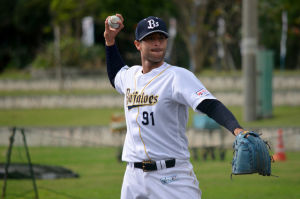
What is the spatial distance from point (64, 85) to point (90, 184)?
19.6 m

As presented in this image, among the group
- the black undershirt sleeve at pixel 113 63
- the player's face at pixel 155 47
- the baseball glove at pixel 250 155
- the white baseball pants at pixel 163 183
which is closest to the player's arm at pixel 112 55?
the black undershirt sleeve at pixel 113 63

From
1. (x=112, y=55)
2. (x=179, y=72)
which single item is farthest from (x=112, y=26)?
(x=179, y=72)

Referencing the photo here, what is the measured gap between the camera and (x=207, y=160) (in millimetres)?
14234

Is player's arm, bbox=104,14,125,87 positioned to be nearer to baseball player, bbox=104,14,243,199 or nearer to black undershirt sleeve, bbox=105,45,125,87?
black undershirt sleeve, bbox=105,45,125,87

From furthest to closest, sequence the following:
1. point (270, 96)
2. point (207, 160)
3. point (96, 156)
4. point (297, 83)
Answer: point (297, 83) < point (270, 96) < point (96, 156) < point (207, 160)

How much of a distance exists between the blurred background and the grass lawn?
44mm

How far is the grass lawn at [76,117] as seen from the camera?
19.3 metres

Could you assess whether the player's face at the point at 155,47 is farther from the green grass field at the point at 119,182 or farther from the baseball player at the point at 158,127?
the green grass field at the point at 119,182

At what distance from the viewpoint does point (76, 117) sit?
2302cm

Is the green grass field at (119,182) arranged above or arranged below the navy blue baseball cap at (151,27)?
below

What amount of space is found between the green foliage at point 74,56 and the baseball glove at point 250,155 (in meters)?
30.2

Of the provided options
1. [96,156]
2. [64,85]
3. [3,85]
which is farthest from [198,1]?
[96,156]

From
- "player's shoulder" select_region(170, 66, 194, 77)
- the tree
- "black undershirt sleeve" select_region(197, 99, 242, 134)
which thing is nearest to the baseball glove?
"black undershirt sleeve" select_region(197, 99, 242, 134)

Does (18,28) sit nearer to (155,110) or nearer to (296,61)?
(296,61)
